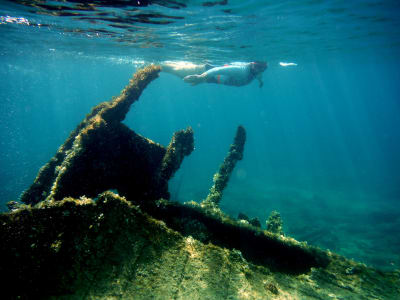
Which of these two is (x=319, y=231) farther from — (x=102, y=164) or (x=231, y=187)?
(x=102, y=164)

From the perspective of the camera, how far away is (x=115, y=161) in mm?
5691

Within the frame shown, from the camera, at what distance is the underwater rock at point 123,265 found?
76.0 inches

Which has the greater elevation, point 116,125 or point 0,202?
point 116,125

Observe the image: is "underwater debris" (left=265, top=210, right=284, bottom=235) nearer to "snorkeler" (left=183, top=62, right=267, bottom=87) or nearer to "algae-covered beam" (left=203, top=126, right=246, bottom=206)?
"algae-covered beam" (left=203, top=126, right=246, bottom=206)

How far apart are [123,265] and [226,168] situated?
545cm

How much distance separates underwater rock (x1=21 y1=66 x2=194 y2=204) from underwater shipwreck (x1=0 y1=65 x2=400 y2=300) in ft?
0.14

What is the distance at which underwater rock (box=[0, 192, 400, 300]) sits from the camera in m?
1.93

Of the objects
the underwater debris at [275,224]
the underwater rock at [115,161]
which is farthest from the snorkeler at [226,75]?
the underwater debris at [275,224]

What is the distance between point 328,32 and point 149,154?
61.9ft

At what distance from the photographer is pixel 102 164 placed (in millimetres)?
5320

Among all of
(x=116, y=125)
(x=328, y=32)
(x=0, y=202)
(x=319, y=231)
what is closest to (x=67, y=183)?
(x=116, y=125)

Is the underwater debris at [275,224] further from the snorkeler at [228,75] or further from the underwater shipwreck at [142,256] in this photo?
the snorkeler at [228,75]

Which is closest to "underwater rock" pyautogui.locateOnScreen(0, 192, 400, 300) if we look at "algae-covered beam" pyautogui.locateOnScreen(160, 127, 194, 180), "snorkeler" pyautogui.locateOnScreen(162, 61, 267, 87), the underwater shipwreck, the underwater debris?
the underwater shipwreck

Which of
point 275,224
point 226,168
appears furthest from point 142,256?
point 226,168
